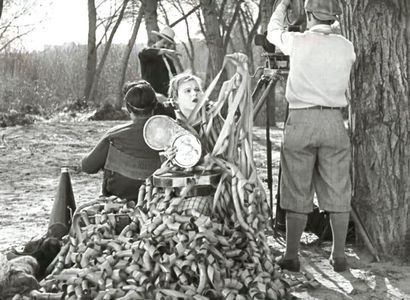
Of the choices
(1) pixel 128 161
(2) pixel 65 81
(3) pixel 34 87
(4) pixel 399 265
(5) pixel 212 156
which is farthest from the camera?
(2) pixel 65 81

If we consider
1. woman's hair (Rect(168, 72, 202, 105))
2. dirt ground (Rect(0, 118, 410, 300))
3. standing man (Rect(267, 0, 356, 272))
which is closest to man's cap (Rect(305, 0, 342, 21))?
standing man (Rect(267, 0, 356, 272))

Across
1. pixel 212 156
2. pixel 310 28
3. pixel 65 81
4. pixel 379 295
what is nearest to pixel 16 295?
pixel 212 156

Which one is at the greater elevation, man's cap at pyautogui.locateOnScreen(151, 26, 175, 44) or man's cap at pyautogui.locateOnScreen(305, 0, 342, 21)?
man's cap at pyautogui.locateOnScreen(305, 0, 342, 21)

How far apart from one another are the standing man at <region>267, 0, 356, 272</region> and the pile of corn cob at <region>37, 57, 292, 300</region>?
61 cm

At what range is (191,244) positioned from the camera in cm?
374

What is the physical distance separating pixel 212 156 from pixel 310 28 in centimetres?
118

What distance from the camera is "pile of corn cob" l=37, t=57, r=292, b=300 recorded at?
3.71 meters

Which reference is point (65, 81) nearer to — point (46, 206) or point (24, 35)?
point (24, 35)

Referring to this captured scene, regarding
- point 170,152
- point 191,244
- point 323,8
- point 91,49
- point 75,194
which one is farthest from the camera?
point 91,49

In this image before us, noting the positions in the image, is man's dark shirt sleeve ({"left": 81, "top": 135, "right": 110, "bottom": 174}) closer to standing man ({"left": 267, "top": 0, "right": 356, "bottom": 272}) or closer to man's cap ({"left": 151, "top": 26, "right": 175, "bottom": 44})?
standing man ({"left": 267, "top": 0, "right": 356, "bottom": 272})

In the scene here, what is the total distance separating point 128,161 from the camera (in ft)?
15.1

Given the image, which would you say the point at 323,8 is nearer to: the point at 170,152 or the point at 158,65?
the point at 170,152

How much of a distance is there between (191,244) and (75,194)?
408cm

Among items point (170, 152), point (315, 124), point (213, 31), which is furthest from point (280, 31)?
point (213, 31)
